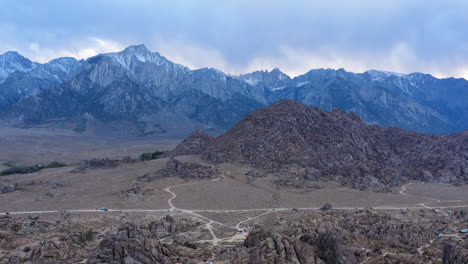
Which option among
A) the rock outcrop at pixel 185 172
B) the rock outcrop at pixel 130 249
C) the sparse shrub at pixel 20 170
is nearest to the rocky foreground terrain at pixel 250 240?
the rock outcrop at pixel 130 249

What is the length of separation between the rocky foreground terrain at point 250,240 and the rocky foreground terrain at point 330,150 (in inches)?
1280

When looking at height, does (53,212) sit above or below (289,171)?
below

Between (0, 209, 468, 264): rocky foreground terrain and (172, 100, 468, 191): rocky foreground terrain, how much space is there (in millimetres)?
32510

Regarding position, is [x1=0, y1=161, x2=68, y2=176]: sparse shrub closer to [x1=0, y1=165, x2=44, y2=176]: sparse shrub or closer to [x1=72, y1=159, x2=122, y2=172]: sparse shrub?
[x1=0, y1=165, x2=44, y2=176]: sparse shrub

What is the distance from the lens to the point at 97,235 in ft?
193

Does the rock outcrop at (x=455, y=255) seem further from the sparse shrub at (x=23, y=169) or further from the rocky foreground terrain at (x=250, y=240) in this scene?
the sparse shrub at (x=23, y=169)

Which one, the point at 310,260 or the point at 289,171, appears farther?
the point at 289,171

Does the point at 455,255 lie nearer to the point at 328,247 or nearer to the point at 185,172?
the point at 328,247

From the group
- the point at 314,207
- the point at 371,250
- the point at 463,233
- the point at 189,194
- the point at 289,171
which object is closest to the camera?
the point at 371,250

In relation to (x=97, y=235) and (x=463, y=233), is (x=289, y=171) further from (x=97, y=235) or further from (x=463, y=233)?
(x=97, y=235)

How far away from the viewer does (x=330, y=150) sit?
383 feet

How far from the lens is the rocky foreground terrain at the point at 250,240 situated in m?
44.5

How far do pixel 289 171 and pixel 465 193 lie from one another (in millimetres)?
41661

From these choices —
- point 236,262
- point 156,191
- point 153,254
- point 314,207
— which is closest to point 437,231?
point 314,207
